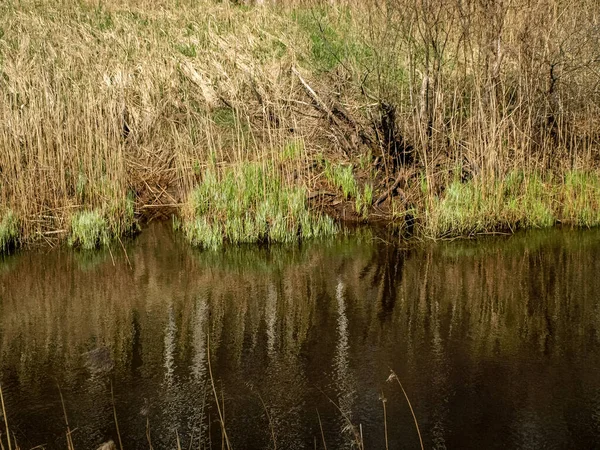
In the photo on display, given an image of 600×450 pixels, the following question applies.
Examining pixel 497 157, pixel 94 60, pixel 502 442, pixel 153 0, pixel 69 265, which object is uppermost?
pixel 153 0

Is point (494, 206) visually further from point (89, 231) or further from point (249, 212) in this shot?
point (89, 231)

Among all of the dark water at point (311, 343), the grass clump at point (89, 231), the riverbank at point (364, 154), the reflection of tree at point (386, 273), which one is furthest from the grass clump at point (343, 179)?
the grass clump at point (89, 231)

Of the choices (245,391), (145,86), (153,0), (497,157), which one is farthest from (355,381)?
(153,0)

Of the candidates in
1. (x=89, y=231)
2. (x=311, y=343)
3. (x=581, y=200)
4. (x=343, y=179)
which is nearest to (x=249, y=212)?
(x=343, y=179)

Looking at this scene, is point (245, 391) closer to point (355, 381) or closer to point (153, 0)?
point (355, 381)

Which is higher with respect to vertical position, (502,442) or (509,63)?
(509,63)

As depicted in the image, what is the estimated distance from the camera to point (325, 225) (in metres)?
8.05

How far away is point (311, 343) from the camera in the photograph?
5.36 metres

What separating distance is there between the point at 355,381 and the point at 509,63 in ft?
17.7

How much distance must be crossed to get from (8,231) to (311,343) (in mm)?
3777

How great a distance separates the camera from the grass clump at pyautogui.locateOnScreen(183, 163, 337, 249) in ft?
25.5

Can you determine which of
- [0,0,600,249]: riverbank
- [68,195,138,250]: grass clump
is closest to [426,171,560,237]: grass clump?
[0,0,600,249]: riverbank

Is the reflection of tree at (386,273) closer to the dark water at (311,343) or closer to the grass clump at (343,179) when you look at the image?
the dark water at (311,343)

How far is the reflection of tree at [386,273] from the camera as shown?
20.2 ft
